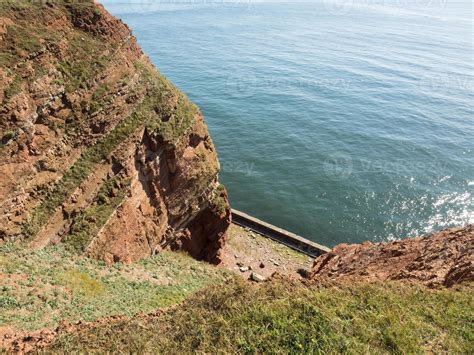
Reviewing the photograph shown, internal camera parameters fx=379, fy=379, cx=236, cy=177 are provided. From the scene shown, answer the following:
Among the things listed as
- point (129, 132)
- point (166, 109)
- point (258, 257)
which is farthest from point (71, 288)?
point (258, 257)

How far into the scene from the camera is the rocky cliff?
2077 cm

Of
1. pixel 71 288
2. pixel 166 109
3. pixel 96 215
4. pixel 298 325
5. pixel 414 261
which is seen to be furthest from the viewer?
pixel 166 109

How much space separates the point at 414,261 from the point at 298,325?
42.6ft

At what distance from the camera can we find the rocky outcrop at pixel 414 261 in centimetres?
1836

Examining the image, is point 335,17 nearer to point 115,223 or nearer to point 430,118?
point 430,118

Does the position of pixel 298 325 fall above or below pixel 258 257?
above

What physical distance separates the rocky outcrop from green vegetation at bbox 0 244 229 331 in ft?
30.0

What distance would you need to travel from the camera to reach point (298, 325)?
487 inches

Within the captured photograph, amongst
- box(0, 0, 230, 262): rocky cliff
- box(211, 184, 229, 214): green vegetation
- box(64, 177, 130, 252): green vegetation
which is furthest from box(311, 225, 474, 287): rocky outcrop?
box(64, 177, 130, 252): green vegetation

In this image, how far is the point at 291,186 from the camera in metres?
51.9

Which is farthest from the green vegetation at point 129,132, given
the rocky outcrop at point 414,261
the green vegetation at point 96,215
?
the rocky outcrop at point 414,261

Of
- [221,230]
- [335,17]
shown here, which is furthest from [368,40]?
[221,230]

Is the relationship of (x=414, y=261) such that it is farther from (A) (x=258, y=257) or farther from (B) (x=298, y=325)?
(A) (x=258, y=257)

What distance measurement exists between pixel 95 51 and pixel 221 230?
60.5 ft
